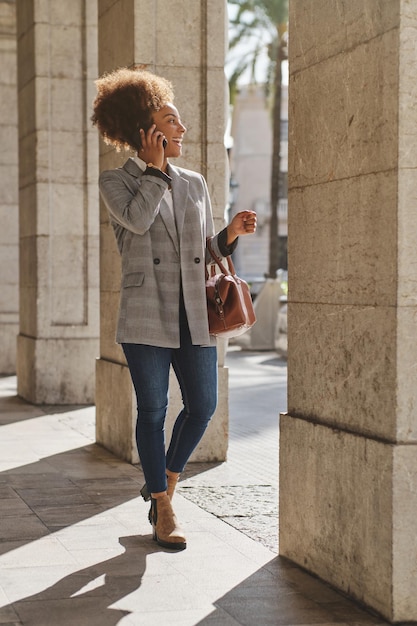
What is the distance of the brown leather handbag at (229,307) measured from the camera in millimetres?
4949

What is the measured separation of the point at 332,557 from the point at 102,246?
14.5 ft

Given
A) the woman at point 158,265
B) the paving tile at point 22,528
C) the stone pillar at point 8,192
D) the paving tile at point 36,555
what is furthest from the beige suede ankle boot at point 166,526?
the stone pillar at point 8,192

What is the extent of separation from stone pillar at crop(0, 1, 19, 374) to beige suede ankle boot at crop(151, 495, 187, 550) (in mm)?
10410

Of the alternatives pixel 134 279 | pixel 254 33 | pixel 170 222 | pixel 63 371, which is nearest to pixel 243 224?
pixel 170 222

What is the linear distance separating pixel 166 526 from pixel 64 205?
6.69m

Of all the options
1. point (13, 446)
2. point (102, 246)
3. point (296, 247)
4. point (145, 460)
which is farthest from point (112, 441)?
point (296, 247)

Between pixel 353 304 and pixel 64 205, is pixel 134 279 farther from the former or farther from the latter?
pixel 64 205

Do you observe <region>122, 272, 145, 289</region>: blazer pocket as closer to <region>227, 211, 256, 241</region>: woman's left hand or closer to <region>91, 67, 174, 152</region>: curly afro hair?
<region>227, 211, 256, 241</region>: woman's left hand

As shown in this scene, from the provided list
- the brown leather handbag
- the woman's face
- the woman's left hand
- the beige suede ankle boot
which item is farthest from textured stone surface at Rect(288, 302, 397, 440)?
the woman's face

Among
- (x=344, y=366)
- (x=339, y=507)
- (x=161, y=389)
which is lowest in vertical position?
(x=339, y=507)

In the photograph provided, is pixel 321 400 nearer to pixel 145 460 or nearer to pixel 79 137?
pixel 145 460

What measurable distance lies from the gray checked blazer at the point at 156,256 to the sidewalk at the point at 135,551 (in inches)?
37.7

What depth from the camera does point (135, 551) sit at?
16.4 feet

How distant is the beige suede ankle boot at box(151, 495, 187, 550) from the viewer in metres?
5.03
